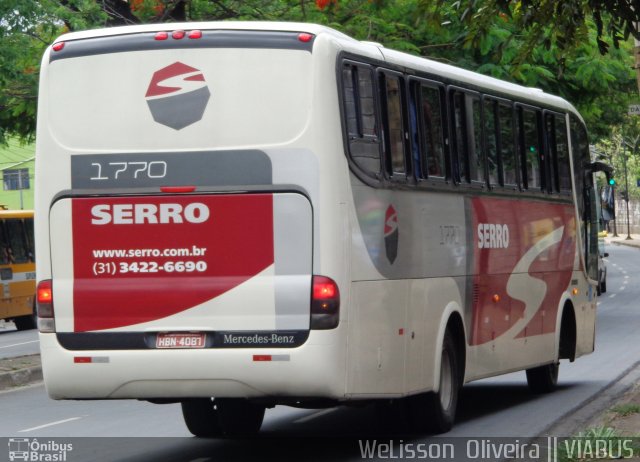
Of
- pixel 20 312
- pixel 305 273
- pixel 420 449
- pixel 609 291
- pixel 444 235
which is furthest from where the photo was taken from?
pixel 609 291

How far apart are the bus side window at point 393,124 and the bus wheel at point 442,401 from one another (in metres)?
1.91

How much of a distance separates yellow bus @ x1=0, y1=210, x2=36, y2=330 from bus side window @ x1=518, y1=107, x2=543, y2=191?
68.6 ft

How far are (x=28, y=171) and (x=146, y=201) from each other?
67.2 metres

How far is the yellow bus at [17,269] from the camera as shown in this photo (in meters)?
35.2

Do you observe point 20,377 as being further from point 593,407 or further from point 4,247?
point 4,247

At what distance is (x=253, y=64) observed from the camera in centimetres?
1069

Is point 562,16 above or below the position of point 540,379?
above

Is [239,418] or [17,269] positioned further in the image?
[17,269]

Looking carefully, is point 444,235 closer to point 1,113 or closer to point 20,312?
point 1,113

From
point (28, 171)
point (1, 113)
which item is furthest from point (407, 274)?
point (28, 171)

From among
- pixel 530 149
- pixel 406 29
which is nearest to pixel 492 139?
pixel 530 149

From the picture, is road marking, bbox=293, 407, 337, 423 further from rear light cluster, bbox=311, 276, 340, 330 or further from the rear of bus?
rear light cluster, bbox=311, 276, 340, 330

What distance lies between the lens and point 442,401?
42.9ft

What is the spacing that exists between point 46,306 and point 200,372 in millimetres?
1321
